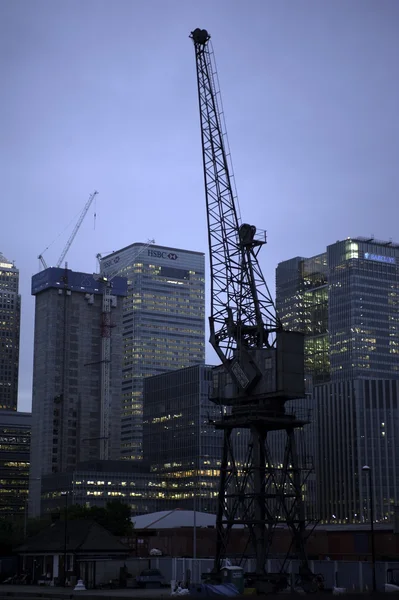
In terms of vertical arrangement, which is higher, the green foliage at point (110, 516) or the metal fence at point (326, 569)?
the green foliage at point (110, 516)

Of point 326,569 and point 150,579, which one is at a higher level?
point 326,569

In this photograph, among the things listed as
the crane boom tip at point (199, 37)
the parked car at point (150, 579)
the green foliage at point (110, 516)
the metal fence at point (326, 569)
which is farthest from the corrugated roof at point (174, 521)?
the crane boom tip at point (199, 37)

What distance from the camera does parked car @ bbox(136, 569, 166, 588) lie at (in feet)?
279

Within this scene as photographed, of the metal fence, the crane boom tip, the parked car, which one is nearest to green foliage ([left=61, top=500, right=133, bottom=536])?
the parked car

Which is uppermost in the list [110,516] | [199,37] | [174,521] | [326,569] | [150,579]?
[199,37]

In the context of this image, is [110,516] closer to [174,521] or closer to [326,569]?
[174,521]

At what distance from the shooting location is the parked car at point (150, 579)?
8506 centimetres

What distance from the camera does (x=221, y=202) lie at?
96.1m

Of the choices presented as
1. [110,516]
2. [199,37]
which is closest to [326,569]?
[199,37]

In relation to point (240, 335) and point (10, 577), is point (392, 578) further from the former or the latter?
point (10, 577)

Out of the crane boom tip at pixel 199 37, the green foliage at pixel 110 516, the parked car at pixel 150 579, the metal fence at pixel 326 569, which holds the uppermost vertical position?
the crane boom tip at pixel 199 37

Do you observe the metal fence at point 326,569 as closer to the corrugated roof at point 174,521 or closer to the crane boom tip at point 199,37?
the corrugated roof at point 174,521

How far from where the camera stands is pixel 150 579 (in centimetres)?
8544

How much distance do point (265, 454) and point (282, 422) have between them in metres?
3.81
